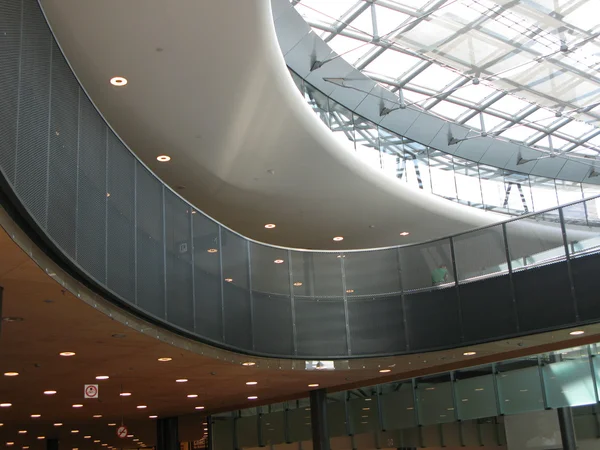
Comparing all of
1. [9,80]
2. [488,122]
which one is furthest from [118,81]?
[488,122]

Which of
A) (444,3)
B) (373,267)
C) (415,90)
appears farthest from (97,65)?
(415,90)

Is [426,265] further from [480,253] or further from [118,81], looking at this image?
[118,81]

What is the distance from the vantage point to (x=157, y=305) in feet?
48.4

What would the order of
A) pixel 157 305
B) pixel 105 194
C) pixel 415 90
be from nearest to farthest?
pixel 105 194 < pixel 157 305 < pixel 415 90

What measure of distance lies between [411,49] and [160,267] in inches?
686

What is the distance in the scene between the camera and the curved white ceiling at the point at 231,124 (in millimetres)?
15695

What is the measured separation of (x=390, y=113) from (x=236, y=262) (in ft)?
54.1

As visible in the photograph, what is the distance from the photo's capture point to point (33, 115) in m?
9.39

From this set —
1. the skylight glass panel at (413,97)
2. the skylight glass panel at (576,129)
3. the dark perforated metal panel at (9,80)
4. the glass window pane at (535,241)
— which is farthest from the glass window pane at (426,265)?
the skylight glass panel at (576,129)

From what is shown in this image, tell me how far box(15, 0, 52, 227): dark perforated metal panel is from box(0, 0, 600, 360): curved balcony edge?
27 mm

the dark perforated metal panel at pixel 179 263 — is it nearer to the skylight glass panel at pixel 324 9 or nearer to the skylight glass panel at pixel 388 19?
the skylight glass panel at pixel 324 9

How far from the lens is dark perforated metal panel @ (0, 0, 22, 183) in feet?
27.3

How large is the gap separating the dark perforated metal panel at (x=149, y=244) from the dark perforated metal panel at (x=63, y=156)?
3.33 m

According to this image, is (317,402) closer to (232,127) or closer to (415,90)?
(232,127)
